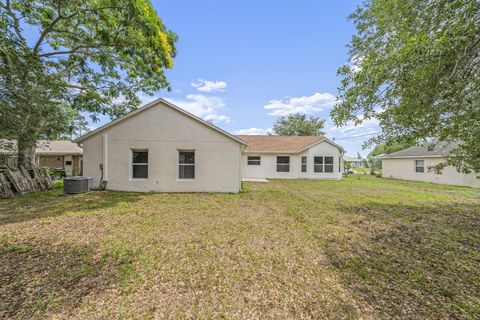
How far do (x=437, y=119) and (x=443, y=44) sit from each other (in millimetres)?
2557

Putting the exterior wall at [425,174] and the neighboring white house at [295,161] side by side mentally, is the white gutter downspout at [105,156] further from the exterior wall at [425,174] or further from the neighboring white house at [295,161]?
the exterior wall at [425,174]

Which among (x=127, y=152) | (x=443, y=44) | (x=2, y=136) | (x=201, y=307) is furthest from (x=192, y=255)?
(x=127, y=152)

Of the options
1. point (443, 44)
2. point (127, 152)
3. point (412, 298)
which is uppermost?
point (443, 44)

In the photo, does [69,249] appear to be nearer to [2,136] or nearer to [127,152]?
[2,136]

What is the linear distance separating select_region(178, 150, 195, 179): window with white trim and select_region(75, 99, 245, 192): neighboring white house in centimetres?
13

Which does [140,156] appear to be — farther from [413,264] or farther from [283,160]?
[283,160]

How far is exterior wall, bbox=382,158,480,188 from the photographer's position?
1550cm

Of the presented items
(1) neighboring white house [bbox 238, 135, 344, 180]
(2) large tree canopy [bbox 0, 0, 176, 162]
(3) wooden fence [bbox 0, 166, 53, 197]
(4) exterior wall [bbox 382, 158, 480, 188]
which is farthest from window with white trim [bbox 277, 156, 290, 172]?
(3) wooden fence [bbox 0, 166, 53, 197]

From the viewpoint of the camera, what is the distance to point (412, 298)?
279 centimetres

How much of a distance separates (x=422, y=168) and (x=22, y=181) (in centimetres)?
2902

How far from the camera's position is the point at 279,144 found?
20703 mm

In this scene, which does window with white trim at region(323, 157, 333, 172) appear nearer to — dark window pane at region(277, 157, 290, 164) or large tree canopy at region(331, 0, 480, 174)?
dark window pane at region(277, 157, 290, 164)

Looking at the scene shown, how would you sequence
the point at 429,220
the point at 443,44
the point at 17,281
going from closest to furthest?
the point at 17,281 < the point at 443,44 < the point at 429,220

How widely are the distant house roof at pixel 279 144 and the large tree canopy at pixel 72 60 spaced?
1057 cm
